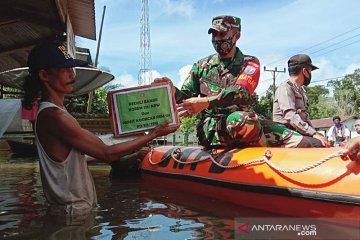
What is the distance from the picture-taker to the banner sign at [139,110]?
3.05 metres

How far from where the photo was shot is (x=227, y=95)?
3.84 metres

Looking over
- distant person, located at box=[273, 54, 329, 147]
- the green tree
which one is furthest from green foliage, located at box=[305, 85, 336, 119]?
distant person, located at box=[273, 54, 329, 147]

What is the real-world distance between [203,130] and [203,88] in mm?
482

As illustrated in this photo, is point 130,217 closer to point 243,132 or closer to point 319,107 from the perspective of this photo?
point 243,132

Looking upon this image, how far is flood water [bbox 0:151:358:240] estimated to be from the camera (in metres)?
2.74

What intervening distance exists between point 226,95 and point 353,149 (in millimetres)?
1379

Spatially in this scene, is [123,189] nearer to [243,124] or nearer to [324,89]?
[243,124]

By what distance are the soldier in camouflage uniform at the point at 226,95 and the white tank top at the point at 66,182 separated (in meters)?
1.18

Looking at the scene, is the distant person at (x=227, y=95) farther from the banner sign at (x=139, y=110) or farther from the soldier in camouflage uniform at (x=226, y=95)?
the banner sign at (x=139, y=110)

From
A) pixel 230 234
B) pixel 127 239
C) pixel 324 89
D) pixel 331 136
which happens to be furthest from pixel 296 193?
pixel 324 89

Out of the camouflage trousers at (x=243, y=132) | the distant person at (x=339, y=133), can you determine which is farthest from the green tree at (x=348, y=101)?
the camouflage trousers at (x=243, y=132)

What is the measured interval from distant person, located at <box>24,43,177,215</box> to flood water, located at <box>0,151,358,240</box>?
0.63 ft

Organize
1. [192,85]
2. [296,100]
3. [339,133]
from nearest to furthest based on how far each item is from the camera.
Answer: [192,85] < [296,100] < [339,133]

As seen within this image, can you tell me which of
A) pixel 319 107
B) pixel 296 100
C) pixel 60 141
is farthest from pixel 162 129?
pixel 319 107
